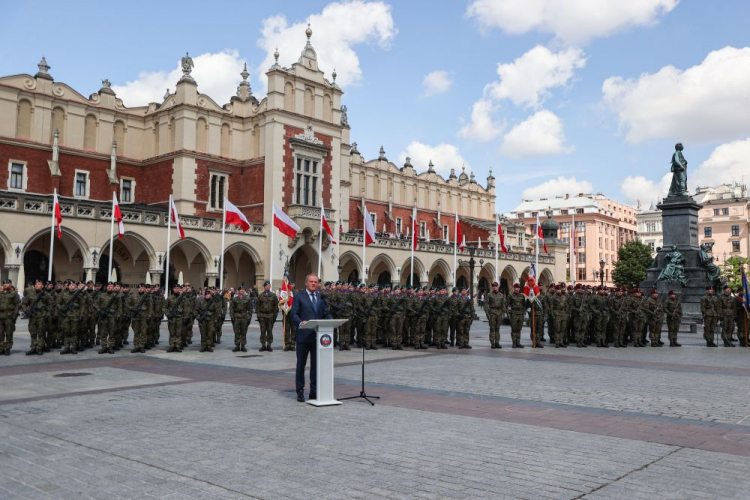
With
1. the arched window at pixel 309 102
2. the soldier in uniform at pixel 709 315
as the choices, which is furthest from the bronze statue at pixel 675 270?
the arched window at pixel 309 102

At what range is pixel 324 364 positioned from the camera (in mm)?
8570

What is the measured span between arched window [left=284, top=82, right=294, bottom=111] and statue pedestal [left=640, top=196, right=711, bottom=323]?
23.4m

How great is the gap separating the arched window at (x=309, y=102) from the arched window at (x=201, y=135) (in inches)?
263

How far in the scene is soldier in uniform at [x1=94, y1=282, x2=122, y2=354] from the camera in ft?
50.6

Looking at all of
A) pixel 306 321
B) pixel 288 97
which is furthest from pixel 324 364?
Result: pixel 288 97

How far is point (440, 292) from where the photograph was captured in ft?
59.8

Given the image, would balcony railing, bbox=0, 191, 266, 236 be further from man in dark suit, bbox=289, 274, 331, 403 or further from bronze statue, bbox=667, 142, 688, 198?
man in dark suit, bbox=289, 274, 331, 403

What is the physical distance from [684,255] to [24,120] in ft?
118

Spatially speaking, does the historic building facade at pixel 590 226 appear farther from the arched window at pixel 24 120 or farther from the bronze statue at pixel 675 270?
the arched window at pixel 24 120

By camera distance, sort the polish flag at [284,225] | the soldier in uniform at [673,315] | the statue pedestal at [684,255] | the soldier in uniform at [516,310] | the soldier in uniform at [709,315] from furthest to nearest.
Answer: the polish flag at [284,225] < the statue pedestal at [684,255] < the soldier in uniform at [673,315] < the soldier in uniform at [709,315] < the soldier in uniform at [516,310]

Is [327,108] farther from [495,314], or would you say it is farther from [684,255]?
[495,314]

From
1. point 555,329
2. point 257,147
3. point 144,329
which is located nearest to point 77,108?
point 257,147

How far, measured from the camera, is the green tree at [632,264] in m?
73.2

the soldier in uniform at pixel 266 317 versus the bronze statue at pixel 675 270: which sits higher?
the bronze statue at pixel 675 270
